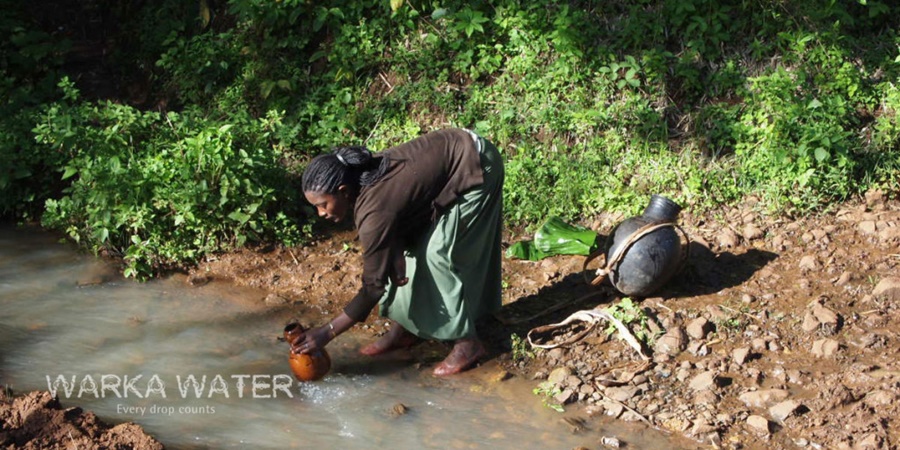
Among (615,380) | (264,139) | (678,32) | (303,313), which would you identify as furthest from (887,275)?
(264,139)

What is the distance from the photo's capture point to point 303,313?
19.7ft

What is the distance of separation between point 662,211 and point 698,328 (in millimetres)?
714

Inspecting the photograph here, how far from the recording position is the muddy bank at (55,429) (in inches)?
166

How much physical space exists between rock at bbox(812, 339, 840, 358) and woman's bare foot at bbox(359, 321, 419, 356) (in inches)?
86.1

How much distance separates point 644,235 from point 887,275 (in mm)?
1500

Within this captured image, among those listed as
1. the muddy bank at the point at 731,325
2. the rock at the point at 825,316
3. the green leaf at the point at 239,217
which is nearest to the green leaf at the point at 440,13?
the muddy bank at the point at 731,325

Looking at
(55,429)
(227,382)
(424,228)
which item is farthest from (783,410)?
(55,429)

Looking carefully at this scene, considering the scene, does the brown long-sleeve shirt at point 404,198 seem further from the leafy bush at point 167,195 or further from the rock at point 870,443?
the rock at point 870,443

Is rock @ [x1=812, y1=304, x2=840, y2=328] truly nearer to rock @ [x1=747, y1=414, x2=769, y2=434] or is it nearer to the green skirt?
rock @ [x1=747, y1=414, x2=769, y2=434]

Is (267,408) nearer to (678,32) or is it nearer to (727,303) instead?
(727,303)

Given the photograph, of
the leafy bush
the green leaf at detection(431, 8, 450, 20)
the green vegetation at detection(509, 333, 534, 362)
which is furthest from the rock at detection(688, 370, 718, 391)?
the green leaf at detection(431, 8, 450, 20)

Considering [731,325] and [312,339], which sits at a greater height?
[312,339]

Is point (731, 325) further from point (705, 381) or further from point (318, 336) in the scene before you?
point (318, 336)

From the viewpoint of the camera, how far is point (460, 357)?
520cm
